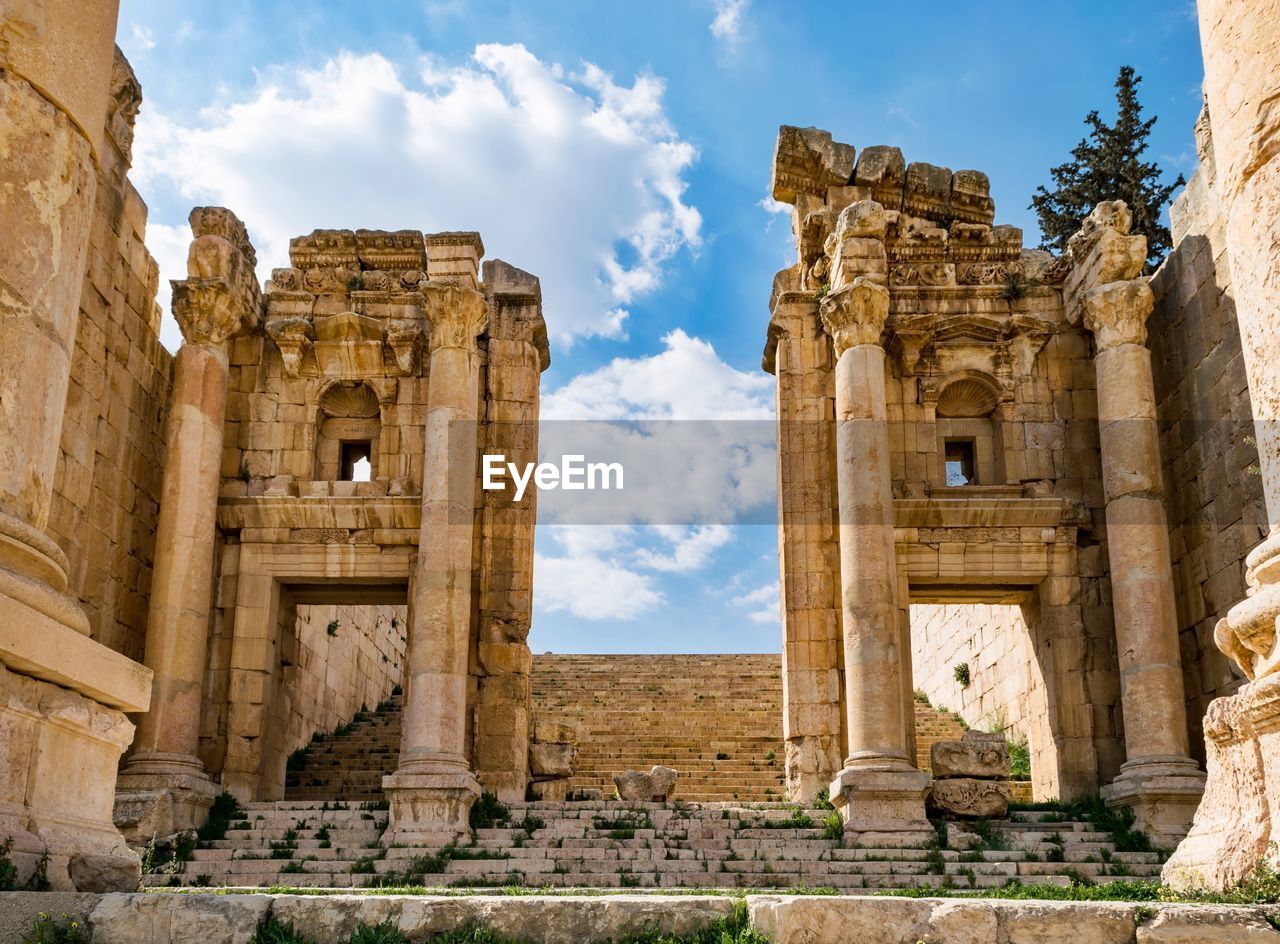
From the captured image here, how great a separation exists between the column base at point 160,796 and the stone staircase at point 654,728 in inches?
117

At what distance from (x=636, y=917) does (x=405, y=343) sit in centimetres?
1408

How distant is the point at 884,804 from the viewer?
50.6ft

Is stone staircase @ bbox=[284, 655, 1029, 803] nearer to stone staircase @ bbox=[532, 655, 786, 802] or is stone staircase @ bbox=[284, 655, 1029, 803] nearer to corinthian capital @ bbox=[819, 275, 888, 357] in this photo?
stone staircase @ bbox=[532, 655, 786, 802]

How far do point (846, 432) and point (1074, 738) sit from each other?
17.0 feet

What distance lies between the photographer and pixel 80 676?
7305 millimetres

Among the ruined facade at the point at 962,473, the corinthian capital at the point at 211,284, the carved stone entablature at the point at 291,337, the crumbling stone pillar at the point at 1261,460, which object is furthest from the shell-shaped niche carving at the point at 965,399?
the crumbling stone pillar at the point at 1261,460

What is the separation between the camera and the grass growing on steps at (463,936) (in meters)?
6.52

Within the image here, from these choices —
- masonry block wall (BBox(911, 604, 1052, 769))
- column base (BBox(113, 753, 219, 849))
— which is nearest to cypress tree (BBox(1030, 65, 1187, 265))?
masonry block wall (BBox(911, 604, 1052, 769))

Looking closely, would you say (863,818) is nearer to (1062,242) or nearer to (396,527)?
(396,527)

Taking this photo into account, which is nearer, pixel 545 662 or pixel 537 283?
pixel 537 283

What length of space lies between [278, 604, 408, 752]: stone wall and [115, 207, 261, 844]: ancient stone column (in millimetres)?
2334

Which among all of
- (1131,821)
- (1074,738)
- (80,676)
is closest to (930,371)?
(1074,738)

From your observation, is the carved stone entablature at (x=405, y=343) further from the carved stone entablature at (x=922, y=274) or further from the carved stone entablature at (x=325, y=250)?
the carved stone entablature at (x=922, y=274)

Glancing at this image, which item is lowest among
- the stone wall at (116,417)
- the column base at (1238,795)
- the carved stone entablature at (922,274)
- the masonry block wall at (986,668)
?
the column base at (1238,795)
